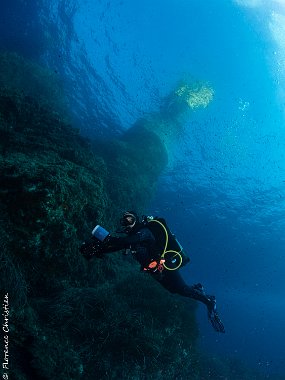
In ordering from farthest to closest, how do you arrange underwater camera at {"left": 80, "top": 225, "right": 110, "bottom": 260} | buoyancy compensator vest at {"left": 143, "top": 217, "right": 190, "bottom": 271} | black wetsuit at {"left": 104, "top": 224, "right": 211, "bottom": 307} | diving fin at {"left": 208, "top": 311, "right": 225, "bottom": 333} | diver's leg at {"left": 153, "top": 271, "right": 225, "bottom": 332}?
diving fin at {"left": 208, "top": 311, "right": 225, "bottom": 333} → diver's leg at {"left": 153, "top": 271, "right": 225, "bottom": 332} → buoyancy compensator vest at {"left": 143, "top": 217, "right": 190, "bottom": 271} → black wetsuit at {"left": 104, "top": 224, "right": 211, "bottom": 307} → underwater camera at {"left": 80, "top": 225, "right": 110, "bottom": 260}

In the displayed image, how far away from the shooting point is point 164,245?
22.1 feet

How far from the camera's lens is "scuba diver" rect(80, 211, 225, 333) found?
5.50 meters

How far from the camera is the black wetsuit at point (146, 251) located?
5595 millimetres

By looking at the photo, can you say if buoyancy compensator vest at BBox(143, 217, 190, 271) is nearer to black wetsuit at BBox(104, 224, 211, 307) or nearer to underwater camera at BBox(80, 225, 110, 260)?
black wetsuit at BBox(104, 224, 211, 307)

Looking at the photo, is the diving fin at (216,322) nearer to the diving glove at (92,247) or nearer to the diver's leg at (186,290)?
the diver's leg at (186,290)

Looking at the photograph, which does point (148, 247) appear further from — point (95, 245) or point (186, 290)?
point (186, 290)

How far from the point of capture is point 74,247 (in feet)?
28.3

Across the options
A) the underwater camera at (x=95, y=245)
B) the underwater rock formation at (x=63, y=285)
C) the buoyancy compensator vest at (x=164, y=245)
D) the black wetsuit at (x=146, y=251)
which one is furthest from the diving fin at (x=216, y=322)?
the underwater camera at (x=95, y=245)

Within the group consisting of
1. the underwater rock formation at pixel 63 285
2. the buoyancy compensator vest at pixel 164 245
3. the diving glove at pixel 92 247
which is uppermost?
the buoyancy compensator vest at pixel 164 245

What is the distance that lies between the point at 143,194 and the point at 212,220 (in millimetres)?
20682

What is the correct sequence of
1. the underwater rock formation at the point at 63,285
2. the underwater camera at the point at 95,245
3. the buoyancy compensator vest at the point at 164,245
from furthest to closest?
the buoyancy compensator vest at the point at 164,245 → the underwater rock formation at the point at 63,285 → the underwater camera at the point at 95,245

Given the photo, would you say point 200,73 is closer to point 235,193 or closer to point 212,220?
point 235,193

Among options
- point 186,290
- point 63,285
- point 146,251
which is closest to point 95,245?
point 146,251

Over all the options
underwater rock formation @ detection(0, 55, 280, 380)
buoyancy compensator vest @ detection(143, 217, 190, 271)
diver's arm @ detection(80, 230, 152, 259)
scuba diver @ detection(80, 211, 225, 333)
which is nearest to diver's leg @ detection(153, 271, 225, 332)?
scuba diver @ detection(80, 211, 225, 333)
